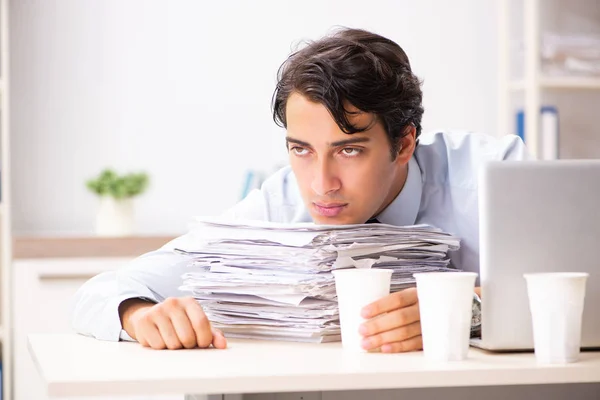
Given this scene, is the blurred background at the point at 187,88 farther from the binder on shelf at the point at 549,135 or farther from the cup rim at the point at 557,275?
the cup rim at the point at 557,275

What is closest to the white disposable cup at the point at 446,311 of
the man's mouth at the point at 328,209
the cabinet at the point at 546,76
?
the man's mouth at the point at 328,209

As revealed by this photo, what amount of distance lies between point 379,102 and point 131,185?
1.78 meters

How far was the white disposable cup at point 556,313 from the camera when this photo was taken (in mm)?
1004

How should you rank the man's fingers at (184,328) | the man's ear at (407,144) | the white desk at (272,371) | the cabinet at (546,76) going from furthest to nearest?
the cabinet at (546,76), the man's ear at (407,144), the man's fingers at (184,328), the white desk at (272,371)

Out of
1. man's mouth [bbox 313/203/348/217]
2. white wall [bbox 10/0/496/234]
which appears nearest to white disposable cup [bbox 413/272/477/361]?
man's mouth [bbox 313/203/348/217]

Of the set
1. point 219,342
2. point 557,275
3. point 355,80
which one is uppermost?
point 355,80

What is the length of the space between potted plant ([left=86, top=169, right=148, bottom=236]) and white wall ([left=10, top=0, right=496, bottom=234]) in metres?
0.18

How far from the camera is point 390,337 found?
111 cm

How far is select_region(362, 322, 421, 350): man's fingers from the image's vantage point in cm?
111

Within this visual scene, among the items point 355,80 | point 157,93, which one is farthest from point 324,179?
point 157,93

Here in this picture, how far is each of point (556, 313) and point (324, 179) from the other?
510mm

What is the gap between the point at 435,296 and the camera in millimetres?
1029

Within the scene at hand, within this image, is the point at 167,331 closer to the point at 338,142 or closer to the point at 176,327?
the point at 176,327

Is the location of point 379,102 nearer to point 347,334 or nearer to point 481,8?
point 347,334
